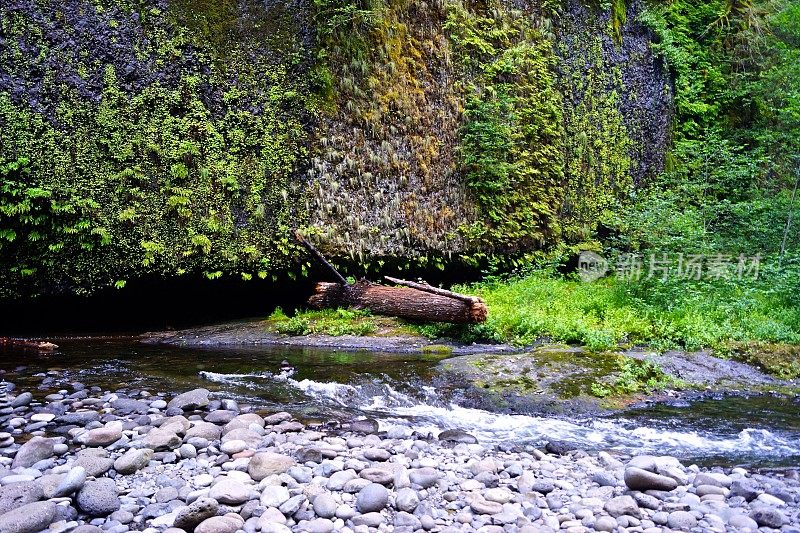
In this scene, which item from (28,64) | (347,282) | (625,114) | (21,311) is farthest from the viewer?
(625,114)

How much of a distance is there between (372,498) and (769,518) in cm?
234

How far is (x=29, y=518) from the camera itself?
299cm

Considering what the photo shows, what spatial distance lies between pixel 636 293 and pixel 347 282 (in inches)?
200

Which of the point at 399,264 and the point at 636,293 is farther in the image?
the point at 399,264

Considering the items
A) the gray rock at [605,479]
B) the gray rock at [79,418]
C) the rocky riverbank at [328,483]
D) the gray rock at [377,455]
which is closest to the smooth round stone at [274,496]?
the rocky riverbank at [328,483]

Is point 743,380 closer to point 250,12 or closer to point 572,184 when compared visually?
point 572,184

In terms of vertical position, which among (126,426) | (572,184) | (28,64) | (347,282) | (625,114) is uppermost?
(625,114)

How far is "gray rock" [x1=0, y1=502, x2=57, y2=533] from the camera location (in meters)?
2.93

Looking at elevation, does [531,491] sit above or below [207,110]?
below

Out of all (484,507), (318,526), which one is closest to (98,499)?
(318,526)

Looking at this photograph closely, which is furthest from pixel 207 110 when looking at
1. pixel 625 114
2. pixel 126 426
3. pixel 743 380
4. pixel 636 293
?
pixel 625 114

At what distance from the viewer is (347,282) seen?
10.1 m

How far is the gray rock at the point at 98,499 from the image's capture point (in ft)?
10.7

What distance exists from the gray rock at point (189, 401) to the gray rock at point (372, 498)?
98.0 inches
